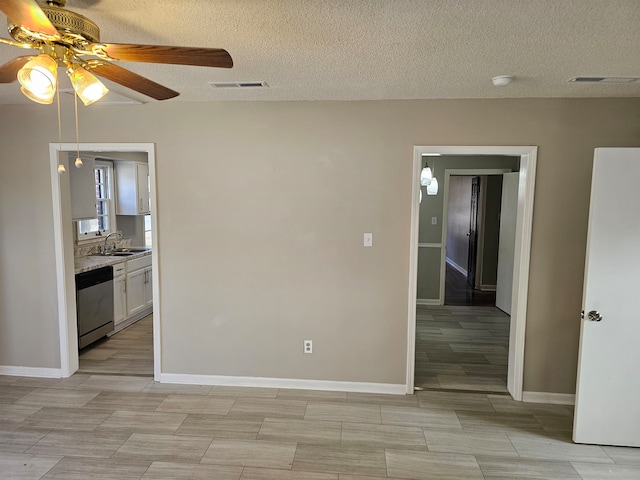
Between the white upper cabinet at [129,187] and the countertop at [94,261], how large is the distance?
813mm

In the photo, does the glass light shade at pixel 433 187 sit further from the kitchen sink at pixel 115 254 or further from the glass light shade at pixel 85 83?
the glass light shade at pixel 85 83

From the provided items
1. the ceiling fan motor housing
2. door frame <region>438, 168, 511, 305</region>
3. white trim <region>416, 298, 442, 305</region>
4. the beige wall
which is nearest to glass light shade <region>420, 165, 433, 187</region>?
door frame <region>438, 168, 511, 305</region>

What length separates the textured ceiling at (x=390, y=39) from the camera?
1.66m

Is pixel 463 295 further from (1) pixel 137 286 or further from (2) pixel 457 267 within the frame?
(1) pixel 137 286

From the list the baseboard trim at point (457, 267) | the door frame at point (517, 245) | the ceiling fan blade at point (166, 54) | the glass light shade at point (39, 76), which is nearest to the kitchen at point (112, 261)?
the glass light shade at point (39, 76)

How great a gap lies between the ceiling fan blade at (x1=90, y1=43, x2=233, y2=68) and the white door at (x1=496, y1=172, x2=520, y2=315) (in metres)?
5.12

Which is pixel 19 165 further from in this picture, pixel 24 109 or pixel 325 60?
pixel 325 60

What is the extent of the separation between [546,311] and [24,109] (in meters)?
4.73

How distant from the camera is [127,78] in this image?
180 centimetres

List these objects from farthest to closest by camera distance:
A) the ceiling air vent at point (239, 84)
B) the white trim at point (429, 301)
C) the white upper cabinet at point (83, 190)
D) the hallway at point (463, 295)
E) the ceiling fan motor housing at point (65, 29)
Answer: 1. the hallway at point (463, 295)
2. the white trim at point (429, 301)
3. the white upper cabinet at point (83, 190)
4. the ceiling air vent at point (239, 84)
5. the ceiling fan motor housing at point (65, 29)

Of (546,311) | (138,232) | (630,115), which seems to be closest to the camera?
(630,115)

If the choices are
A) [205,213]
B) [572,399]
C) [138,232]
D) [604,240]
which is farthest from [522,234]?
[138,232]

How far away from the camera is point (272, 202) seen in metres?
3.41

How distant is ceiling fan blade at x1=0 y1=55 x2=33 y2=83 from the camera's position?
1.60 m
